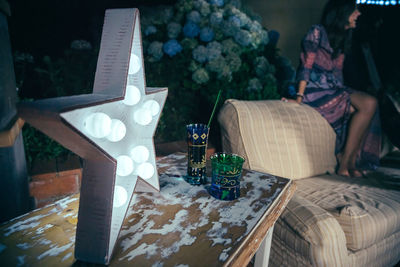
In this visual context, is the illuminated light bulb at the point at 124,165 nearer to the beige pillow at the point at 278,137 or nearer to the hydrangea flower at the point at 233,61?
the beige pillow at the point at 278,137

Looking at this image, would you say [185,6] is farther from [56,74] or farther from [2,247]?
[2,247]

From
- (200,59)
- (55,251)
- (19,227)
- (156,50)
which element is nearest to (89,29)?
(156,50)

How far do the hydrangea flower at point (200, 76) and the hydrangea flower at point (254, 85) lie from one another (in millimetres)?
361

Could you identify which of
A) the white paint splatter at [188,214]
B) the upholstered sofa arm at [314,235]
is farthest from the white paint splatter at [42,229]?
the upholstered sofa arm at [314,235]

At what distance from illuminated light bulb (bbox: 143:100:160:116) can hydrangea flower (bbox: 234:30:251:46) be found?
4.47ft

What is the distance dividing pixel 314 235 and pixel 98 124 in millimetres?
863

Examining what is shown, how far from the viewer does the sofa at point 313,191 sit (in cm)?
93

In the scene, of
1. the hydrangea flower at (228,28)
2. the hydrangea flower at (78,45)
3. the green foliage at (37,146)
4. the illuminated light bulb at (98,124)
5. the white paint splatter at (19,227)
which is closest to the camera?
the illuminated light bulb at (98,124)

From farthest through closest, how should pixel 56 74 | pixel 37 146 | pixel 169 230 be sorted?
pixel 56 74 < pixel 37 146 < pixel 169 230

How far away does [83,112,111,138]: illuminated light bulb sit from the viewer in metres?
0.42

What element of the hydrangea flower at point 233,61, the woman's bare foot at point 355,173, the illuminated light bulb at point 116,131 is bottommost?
the woman's bare foot at point 355,173

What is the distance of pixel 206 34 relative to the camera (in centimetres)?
172

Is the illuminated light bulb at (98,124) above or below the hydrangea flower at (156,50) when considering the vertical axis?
below

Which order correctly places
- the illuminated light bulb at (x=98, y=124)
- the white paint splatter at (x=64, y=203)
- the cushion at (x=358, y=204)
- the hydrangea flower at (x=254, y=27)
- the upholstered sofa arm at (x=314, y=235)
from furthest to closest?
the hydrangea flower at (x=254, y=27), the cushion at (x=358, y=204), the upholstered sofa arm at (x=314, y=235), the white paint splatter at (x=64, y=203), the illuminated light bulb at (x=98, y=124)
